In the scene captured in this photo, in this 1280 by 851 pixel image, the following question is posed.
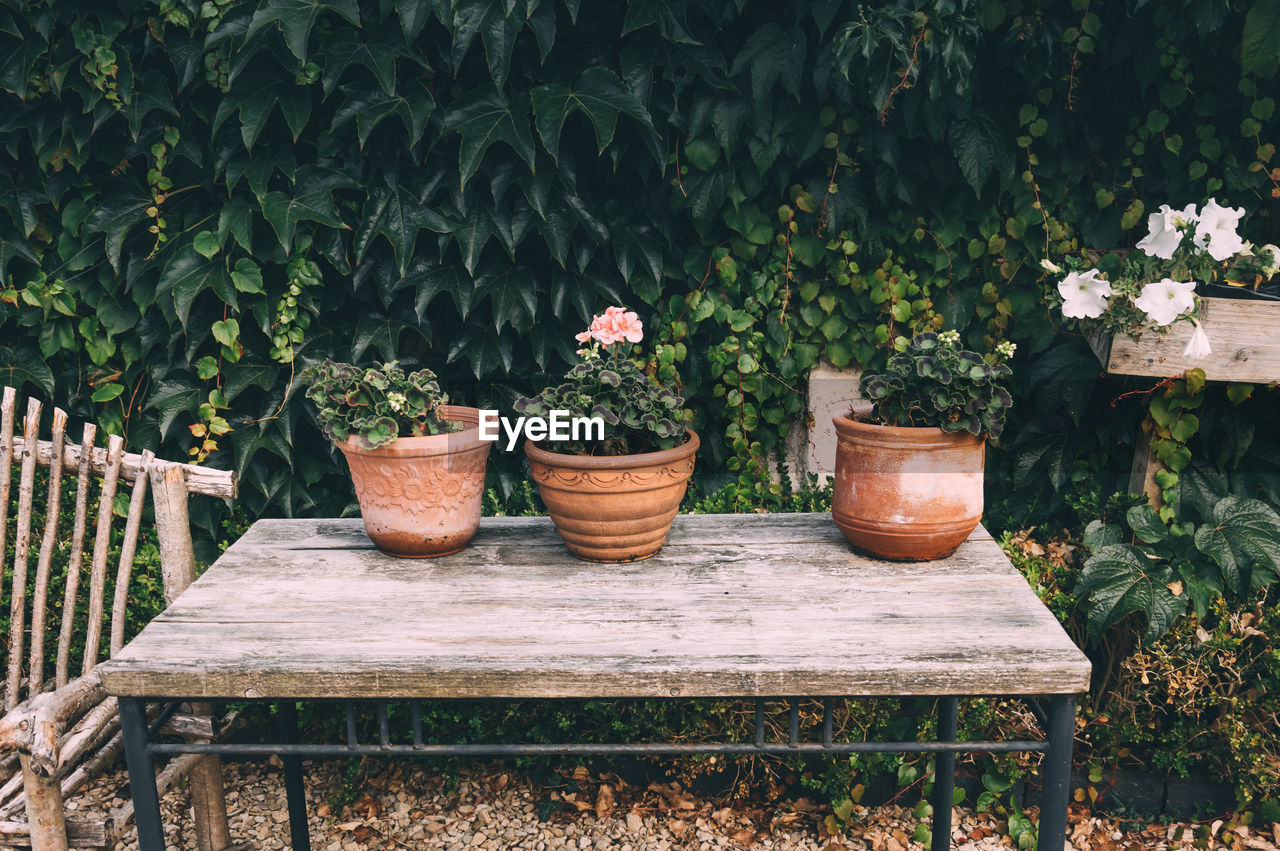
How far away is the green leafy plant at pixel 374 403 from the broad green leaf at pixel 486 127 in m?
0.65

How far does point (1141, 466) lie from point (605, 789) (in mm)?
1810

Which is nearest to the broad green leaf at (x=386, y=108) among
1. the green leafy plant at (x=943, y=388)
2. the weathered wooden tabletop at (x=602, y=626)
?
the weathered wooden tabletop at (x=602, y=626)

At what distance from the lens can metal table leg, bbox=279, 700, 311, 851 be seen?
2.16 meters

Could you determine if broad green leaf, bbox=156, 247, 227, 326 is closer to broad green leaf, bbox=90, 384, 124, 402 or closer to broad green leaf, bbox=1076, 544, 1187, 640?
broad green leaf, bbox=90, 384, 124, 402

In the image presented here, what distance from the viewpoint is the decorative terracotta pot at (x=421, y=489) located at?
1837mm

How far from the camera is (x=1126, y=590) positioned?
227 centimetres

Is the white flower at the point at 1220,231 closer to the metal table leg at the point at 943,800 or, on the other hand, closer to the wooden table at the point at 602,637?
the wooden table at the point at 602,637

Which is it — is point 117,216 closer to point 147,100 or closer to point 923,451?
point 147,100

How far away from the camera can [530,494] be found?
273cm

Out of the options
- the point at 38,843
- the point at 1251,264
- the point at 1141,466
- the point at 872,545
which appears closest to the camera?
the point at 38,843

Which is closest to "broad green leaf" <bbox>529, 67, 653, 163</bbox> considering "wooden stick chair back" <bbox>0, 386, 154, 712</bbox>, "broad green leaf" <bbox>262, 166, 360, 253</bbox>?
"broad green leaf" <bbox>262, 166, 360, 253</bbox>

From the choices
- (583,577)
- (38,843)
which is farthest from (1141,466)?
(38,843)

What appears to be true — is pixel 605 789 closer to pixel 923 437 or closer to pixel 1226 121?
pixel 923 437

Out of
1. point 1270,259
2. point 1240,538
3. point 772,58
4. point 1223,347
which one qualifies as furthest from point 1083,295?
point 772,58
